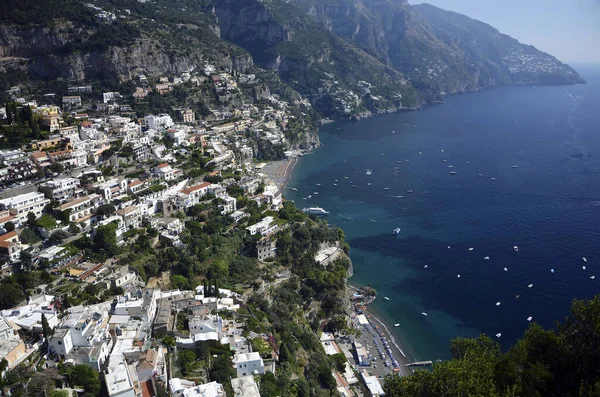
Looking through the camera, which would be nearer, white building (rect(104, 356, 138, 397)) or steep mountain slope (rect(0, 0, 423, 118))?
white building (rect(104, 356, 138, 397))

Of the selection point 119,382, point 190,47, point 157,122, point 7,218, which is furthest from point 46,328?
point 190,47

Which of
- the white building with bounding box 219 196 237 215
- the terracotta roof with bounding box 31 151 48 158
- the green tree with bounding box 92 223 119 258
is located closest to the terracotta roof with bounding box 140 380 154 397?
the green tree with bounding box 92 223 119 258

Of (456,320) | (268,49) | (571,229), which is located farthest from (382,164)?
(268,49)

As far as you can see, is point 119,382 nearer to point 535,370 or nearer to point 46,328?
point 46,328

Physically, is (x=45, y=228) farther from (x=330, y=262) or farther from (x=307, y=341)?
(x=330, y=262)

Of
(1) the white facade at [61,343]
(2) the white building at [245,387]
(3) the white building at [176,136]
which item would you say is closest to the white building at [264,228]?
(3) the white building at [176,136]

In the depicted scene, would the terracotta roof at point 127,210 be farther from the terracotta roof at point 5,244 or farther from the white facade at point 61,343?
the white facade at point 61,343

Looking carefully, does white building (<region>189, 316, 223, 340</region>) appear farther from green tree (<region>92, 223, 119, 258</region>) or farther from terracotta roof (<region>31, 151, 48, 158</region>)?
terracotta roof (<region>31, 151, 48, 158</region>)
